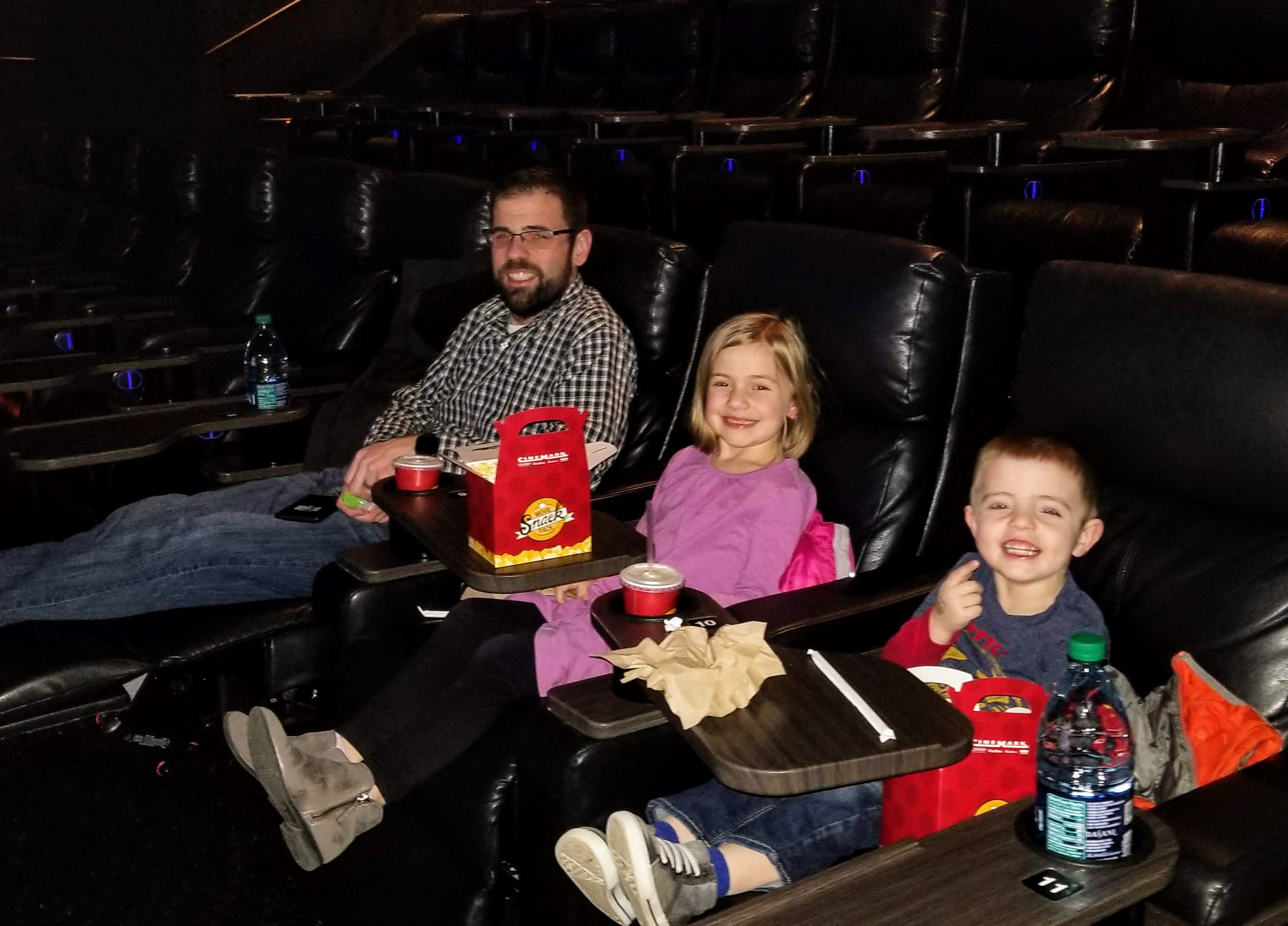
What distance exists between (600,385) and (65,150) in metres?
5.02

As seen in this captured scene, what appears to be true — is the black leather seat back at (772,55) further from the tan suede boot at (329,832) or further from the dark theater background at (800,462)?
the tan suede boot at (329,832)

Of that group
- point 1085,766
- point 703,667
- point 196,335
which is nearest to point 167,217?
point 196,335

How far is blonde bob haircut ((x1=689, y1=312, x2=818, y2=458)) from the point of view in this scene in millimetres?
2102

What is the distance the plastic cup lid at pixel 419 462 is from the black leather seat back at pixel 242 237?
7.60 ft

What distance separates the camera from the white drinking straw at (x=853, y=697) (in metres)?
1.36

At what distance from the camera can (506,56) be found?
25.1ft

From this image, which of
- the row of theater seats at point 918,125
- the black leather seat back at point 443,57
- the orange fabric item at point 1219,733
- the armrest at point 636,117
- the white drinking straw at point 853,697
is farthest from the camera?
the black leather seat back at point 443,57

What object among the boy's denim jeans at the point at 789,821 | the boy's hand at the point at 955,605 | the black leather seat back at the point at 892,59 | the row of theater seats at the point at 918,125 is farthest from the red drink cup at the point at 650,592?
the black leather seat back at the point at 892,59

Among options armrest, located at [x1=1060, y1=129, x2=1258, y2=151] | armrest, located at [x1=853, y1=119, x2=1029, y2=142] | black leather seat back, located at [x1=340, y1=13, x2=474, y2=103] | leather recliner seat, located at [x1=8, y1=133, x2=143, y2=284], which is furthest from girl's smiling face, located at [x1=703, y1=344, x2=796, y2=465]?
black leather seat back, located at [x1=340, y1=13, x2=474, y2=103]

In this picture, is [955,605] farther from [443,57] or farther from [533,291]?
[443,57]

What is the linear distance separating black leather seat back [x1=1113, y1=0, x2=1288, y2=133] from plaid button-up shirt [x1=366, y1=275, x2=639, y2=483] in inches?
98.8

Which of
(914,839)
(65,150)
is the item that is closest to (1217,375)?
(914,839)

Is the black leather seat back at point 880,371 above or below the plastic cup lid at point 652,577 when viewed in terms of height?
above

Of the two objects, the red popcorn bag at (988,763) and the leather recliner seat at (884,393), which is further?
the leather recliner seat at (884,393)
